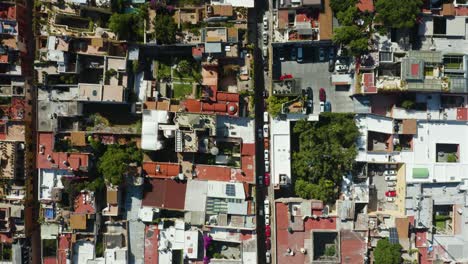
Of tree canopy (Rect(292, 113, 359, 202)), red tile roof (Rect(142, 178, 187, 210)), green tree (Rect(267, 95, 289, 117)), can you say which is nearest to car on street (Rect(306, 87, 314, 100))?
tree canopy (Rect(292, 113, 359, 202))

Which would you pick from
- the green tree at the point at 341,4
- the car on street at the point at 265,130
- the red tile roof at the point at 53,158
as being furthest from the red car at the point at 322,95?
the red tile roof at the point at 53,158

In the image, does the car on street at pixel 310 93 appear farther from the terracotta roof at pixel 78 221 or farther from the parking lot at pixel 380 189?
the terracotta roof at pixel 78 221

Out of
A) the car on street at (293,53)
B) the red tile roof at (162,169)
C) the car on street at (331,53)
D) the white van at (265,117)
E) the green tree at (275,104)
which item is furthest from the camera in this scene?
the car on street at (293,53)

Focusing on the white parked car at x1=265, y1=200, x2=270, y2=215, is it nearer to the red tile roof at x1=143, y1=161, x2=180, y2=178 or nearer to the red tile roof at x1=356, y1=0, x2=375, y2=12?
the red tile roof at x1=143, y1=161, x2=180, y2=178

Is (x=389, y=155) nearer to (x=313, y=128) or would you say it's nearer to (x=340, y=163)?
(x=340, y=163)

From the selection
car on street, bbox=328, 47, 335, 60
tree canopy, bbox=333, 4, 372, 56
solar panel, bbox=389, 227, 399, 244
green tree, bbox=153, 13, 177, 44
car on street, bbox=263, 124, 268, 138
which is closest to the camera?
tree canopy, bbox=333, 4, 372, 56

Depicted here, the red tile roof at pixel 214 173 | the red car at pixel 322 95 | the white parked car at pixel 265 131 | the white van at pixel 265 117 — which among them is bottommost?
the red tile roof at pixel 214 173

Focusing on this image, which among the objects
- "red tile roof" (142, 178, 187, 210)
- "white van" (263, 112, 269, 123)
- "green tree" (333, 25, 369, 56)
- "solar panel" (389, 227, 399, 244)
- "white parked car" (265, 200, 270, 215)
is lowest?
"solar panel" (389, 227, 399, 244)

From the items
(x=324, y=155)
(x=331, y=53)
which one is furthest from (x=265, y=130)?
(x=331, y=53)
